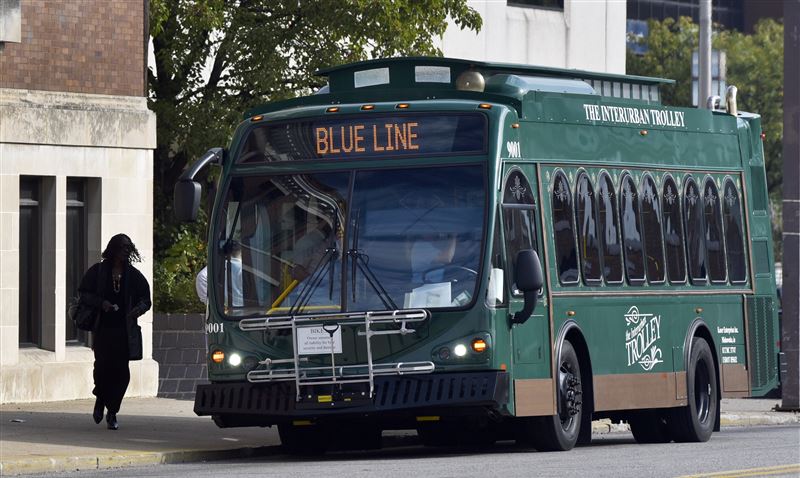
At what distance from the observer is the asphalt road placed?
1348 cm

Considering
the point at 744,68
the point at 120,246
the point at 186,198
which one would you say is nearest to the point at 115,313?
the point at 120,246

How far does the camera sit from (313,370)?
15.2m

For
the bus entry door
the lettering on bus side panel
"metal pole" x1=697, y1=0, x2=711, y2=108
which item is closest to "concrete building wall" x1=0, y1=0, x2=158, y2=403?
the lettering on bus side panel

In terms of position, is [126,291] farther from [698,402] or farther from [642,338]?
[698,402]

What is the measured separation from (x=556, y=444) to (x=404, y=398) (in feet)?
5.58

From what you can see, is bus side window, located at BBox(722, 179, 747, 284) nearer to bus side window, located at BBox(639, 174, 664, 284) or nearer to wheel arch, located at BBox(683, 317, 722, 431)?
wheel arch, located at BBox(683, 317, 722, 431)

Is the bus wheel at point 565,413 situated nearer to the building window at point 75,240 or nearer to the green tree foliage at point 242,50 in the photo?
the building window at point 75,240

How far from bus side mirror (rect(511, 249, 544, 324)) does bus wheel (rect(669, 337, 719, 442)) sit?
3782mm

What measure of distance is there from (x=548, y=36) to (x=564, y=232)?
22.1 meters

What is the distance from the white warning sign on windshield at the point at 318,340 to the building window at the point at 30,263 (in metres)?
7.84

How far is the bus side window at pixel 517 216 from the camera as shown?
15.4 m

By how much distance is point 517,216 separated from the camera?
15617 mm

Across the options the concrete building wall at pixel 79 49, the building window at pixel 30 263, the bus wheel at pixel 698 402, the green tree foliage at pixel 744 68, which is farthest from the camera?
the green tree foliage at pixel 744 68

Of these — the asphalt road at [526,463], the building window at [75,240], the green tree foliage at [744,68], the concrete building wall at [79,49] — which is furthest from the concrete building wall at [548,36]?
the green tree foliage at [744,68]
